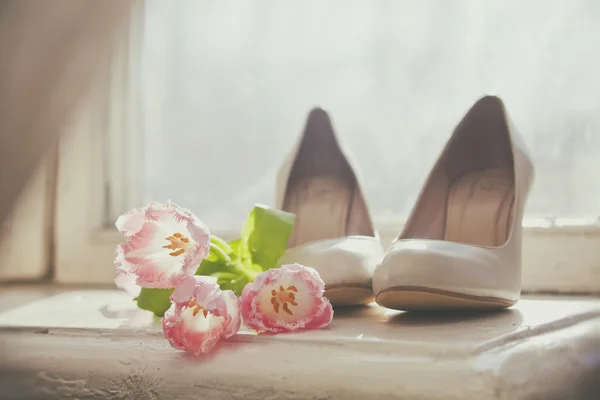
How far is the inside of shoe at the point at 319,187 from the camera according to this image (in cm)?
84

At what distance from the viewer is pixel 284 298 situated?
0.55m

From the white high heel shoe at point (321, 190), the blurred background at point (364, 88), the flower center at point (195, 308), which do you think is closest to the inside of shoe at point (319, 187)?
the white high heel shoe at point (321, 190)

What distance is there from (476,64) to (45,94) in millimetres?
686

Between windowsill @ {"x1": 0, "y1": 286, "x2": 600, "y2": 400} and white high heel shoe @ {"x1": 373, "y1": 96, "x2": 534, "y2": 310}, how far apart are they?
26mm

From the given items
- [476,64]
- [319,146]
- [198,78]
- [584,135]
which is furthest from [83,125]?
[584,135]

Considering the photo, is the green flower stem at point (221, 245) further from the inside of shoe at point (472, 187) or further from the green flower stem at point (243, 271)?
the inside of shoe at point (472, 187)

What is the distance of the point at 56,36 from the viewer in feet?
3.68

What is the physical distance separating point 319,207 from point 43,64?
1.88 ft

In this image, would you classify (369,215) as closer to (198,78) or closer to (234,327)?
(234,327)

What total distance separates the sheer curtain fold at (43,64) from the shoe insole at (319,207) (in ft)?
1.55

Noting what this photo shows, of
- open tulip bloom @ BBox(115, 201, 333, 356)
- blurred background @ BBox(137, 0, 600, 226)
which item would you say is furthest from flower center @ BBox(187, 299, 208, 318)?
blurred background @ BBox(137, 0, 600, 226)

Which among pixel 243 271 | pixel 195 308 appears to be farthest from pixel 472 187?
pixel 195 308

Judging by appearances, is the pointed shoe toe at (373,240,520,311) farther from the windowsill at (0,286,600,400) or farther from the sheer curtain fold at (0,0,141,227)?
the sheer curtain fold at (0,0,141,227)

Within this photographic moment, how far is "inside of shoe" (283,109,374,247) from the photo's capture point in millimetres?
838
